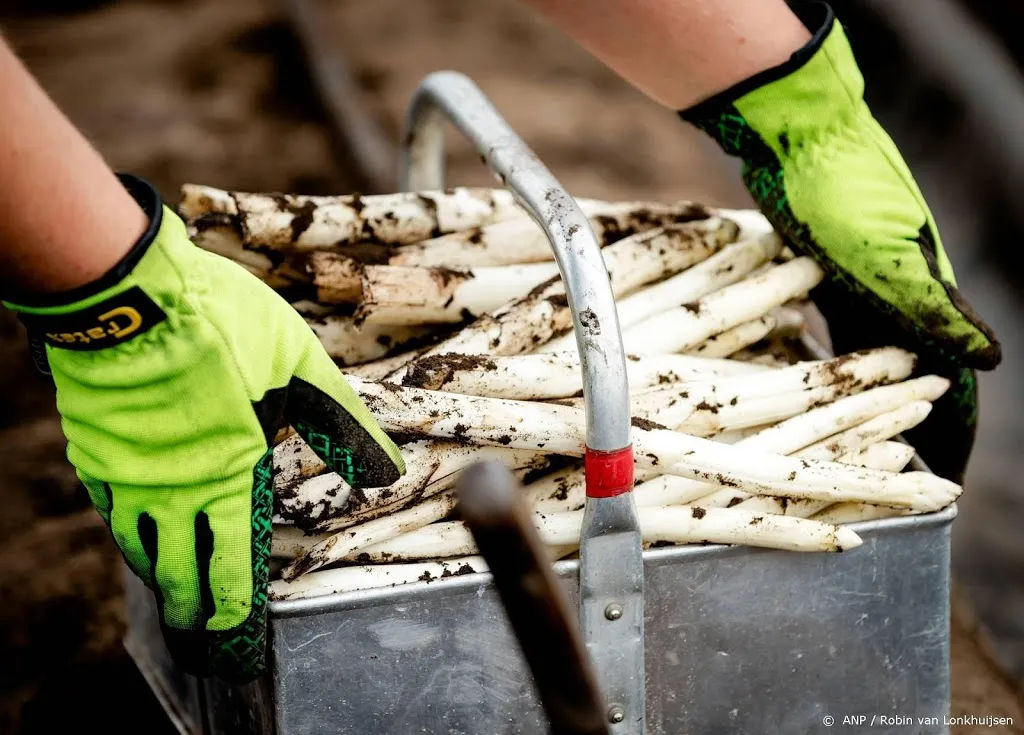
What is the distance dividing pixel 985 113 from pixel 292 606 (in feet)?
11.9

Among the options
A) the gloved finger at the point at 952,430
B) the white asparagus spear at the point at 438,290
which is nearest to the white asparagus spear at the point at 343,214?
the white asparagus spear at the point at 438,290

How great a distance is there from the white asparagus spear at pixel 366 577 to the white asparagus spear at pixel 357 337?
416 mm

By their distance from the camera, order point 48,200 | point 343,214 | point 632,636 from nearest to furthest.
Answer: point 48,200, point 632,636, point 343,214

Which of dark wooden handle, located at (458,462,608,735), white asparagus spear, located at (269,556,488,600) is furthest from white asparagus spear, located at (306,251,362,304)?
dark wooden handle, located at (458,462,608,735)

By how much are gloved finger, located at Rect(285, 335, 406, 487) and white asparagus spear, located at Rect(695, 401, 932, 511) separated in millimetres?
441

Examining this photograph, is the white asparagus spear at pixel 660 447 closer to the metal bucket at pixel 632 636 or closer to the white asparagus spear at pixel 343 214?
the metal bucket at pixel 632 636

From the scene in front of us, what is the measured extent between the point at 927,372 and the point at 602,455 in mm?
694

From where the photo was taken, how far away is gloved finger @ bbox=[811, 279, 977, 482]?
1.52 metres

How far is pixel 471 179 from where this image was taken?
3.89m

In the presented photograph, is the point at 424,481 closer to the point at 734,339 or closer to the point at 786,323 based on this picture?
the point at 734,339

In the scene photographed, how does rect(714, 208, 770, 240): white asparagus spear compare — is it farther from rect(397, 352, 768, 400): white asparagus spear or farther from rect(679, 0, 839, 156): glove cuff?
rect(397, 352, 768, 400): white asparagus spear

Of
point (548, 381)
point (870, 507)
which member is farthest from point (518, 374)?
point (870, 507)

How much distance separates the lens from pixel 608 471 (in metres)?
1.08

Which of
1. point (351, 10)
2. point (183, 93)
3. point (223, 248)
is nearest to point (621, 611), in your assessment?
point (223, 248)
